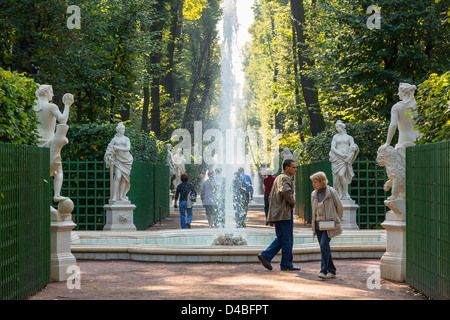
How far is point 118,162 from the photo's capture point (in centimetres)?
2025

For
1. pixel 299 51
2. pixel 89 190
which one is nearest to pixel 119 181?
pixel 89 190

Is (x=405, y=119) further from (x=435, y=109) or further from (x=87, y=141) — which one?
(x=87, y=141)

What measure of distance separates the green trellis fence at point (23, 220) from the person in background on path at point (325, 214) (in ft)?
13.2

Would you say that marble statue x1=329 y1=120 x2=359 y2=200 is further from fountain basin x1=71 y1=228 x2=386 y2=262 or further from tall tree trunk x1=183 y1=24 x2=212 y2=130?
tall tree trunk x1=183 y1=24 x2=212 y2=130

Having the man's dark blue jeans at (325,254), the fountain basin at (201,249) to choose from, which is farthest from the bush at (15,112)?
the man's dark blue jeans at (325,254)

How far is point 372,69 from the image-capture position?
79.6 feet

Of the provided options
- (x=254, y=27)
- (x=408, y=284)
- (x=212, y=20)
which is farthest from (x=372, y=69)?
(x=254, y=27)

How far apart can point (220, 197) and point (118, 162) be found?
3170 millimetres

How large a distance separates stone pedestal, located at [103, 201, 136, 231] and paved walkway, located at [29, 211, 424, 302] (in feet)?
25.0

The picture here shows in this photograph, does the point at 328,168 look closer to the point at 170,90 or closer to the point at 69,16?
the point at 69,16

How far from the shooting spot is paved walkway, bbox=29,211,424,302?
8820mm

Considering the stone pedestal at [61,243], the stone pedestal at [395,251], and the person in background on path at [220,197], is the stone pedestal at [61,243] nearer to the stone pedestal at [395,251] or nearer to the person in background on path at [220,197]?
the stone pedestal at [395,251]

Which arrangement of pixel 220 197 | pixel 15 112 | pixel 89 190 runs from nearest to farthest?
pixel 15 112 < pixel 220 197 < pixel 89 190

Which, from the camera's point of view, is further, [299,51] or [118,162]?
[299,51]
